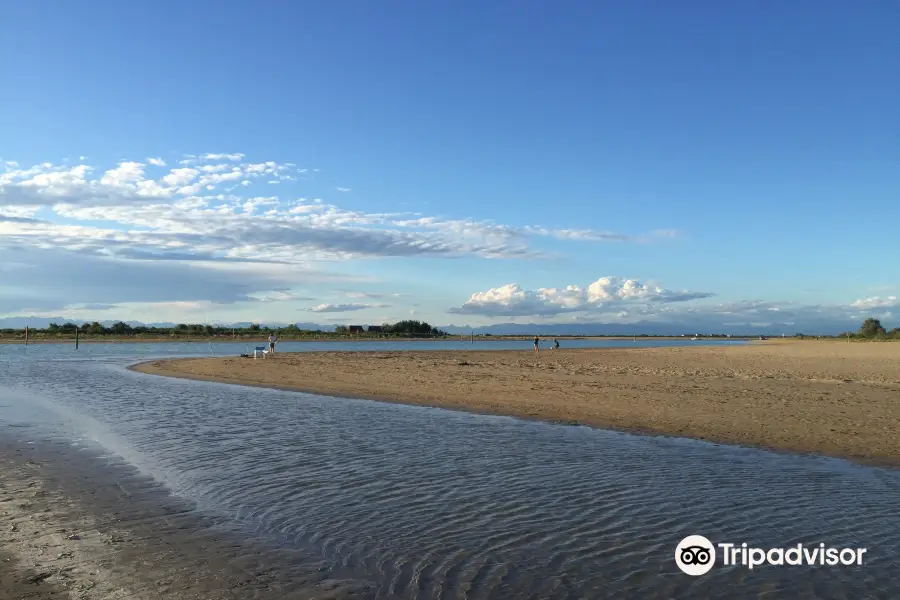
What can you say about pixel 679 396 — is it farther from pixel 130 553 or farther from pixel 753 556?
pixel 130 553

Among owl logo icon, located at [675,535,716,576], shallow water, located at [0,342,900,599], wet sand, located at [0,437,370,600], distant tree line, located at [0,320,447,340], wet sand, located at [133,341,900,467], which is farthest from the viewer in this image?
distant tree line, located at [0,320,447,340]

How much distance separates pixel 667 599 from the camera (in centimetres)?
635

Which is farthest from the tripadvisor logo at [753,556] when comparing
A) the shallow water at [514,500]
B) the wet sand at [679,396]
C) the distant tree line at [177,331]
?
the distant tree line at [177,331]

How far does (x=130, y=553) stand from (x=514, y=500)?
511cm

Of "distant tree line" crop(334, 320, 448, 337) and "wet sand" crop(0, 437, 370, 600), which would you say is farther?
"distant tree line" crop(334, 320, 448, 337)

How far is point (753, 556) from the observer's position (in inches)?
297

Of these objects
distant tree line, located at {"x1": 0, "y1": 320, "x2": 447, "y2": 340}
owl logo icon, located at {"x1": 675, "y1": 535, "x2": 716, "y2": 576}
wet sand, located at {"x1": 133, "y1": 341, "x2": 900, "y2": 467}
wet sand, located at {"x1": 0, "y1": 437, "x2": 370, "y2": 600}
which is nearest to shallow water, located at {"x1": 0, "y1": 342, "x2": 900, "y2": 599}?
owl logo icon, located at {"x1": 675, "y1": 535, "x2": 716, "y2": 576}

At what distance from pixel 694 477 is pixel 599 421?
6405 mm

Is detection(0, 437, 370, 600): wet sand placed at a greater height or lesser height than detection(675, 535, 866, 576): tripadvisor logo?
greater

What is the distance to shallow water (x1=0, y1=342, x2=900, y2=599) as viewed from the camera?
6.90 meters

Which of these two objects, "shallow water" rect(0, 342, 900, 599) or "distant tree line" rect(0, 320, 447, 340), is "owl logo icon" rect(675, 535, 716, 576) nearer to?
"shallow water" rect(0, 342, 900, 599)

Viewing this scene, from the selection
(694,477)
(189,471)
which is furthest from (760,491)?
(189,471)

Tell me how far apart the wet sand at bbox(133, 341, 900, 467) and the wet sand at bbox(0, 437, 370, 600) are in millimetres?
10923

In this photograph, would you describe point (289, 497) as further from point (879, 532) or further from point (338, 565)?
point (879, 532)
